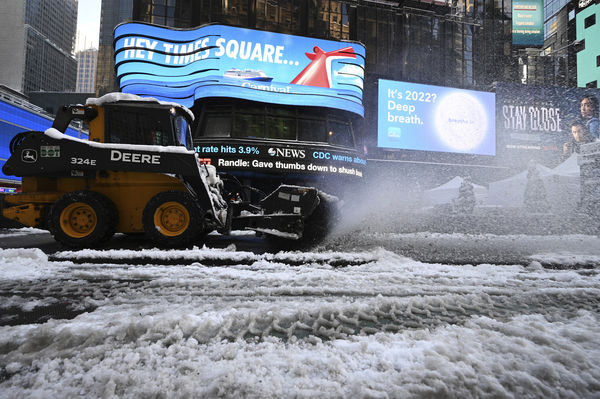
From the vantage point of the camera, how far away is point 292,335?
1.94 metres

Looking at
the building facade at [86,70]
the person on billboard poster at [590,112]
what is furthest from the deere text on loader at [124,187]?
the building facade at [86,70]

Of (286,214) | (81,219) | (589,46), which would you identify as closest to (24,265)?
(81,219)

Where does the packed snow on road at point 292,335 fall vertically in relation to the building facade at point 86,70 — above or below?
below

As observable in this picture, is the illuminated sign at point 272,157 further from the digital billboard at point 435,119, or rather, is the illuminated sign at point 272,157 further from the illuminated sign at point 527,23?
the illuminated sign at point 527,23

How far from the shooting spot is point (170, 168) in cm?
508

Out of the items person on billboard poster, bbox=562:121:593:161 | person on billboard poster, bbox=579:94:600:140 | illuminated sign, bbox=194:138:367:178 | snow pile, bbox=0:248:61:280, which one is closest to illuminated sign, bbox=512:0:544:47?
person on billboard poster, bbox=579:94:600:140

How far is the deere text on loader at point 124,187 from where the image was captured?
498 cm

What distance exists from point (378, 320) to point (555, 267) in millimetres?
4024

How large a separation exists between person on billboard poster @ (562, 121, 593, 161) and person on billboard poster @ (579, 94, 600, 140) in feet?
1.88

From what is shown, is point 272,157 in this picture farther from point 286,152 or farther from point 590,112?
point 590,112

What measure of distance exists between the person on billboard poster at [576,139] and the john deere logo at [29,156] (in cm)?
3262

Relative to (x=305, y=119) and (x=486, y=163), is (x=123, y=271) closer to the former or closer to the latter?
(x=305, y=119)

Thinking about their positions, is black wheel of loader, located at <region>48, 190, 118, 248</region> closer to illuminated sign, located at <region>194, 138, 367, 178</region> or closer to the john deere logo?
the john deere logo

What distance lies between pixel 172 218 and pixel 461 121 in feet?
73.2
